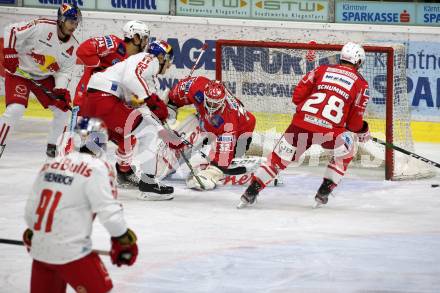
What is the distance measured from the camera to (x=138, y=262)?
5.23m

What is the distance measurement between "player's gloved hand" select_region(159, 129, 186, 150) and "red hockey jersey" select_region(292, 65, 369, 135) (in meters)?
0.95

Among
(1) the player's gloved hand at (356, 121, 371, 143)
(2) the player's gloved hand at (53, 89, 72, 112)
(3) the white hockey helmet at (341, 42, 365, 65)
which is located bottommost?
(1) the player's gloved hand at (356, 121, 371, 143)

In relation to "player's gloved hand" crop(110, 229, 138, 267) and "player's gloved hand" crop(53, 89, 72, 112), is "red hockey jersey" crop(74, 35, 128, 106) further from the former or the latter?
"player's gloved hand" crop(110, 229, 138, 267)

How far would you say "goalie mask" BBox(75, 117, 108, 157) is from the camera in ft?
12.4

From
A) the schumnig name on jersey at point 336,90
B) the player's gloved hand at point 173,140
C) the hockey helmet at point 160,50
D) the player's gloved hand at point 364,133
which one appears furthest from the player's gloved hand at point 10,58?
the player's gloved hand at point 364,133

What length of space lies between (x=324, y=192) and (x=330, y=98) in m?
0.61

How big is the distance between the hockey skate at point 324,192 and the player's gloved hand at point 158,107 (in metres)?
1.18

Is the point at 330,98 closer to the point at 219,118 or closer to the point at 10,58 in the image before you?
the point at 219,118

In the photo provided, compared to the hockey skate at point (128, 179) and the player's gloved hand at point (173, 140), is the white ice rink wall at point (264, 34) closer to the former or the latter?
the player's gloved hand at point (173, 140)

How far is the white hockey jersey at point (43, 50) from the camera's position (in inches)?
293

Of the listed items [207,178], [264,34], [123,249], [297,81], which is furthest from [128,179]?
[123,249]

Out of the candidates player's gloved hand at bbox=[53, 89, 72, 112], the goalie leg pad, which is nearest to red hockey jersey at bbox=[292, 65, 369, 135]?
the goalie leg pad

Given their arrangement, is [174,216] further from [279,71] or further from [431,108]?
[431,108]

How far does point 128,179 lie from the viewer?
726 centimetres
